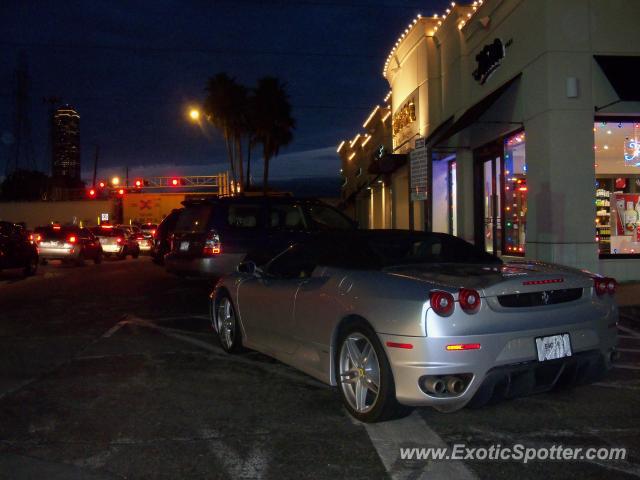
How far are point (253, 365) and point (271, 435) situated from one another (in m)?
2.34

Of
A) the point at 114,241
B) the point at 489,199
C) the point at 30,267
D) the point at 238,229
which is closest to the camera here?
the point at 238,229

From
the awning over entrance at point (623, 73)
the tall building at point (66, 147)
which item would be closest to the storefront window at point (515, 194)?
the awning over entrance at point (623, 73)

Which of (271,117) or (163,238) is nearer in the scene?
(163,238)

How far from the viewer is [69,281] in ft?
57.3

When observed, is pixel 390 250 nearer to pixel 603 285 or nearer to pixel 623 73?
pixel 603 285

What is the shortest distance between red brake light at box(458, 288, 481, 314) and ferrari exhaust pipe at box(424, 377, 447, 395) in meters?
0.50

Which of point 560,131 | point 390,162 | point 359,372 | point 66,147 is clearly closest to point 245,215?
point 560,131

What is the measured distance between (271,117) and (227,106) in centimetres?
397

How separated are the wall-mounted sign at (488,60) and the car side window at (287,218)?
246 inches

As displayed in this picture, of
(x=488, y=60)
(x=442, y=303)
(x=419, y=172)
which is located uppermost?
(x=488, y=60)

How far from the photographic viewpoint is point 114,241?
2861 centimetres

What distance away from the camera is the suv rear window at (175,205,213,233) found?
1140 centimetres

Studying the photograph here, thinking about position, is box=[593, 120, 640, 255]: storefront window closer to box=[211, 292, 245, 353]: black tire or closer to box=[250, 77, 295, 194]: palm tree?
box=[211, 292, 245, 353]: black tire

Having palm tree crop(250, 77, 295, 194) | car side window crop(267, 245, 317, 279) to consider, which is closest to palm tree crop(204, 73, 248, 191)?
palm tree crop(250, 77, 295, 194)
